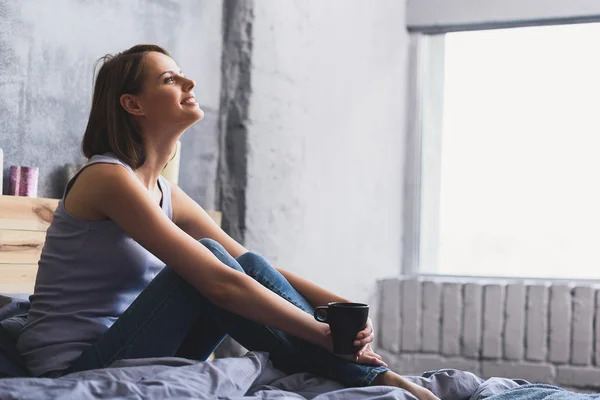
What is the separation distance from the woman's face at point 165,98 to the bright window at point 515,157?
2515 millimetres

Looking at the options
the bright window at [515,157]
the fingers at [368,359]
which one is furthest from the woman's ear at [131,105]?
the bright window at [515,157]

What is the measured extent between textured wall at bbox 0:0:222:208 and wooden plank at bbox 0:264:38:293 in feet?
0.98

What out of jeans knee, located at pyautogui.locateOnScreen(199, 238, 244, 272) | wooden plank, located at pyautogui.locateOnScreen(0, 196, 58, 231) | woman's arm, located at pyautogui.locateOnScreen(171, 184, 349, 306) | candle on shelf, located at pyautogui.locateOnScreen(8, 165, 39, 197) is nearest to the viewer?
jeans knee, located at pyautogui.locateOnScreen(199, 238, 244, 272)

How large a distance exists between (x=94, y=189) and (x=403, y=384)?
73cm

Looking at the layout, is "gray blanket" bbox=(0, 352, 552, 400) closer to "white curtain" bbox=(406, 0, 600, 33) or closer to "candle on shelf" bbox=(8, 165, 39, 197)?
"candle on shelf" bbox=(8, 165, 39, 197)

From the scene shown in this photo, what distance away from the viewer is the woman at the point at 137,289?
162 centimetres

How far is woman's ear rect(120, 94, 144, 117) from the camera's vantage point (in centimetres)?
184

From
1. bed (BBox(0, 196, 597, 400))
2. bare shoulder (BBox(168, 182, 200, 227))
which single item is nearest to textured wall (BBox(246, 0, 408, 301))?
bare shoulder (BBox(168, 182, 200, 227))

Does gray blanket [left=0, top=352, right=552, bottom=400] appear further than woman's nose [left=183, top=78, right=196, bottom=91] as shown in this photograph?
No

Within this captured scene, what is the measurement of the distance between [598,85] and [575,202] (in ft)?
1.91

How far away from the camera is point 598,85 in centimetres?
400

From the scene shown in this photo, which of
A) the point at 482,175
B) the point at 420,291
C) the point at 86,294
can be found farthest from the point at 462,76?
the point at 86,294

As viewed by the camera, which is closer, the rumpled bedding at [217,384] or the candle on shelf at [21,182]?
the rumpled bedding at [217,384]

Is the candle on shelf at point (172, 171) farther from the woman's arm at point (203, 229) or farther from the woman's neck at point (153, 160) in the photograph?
the woman's neck at point (153, 160)
